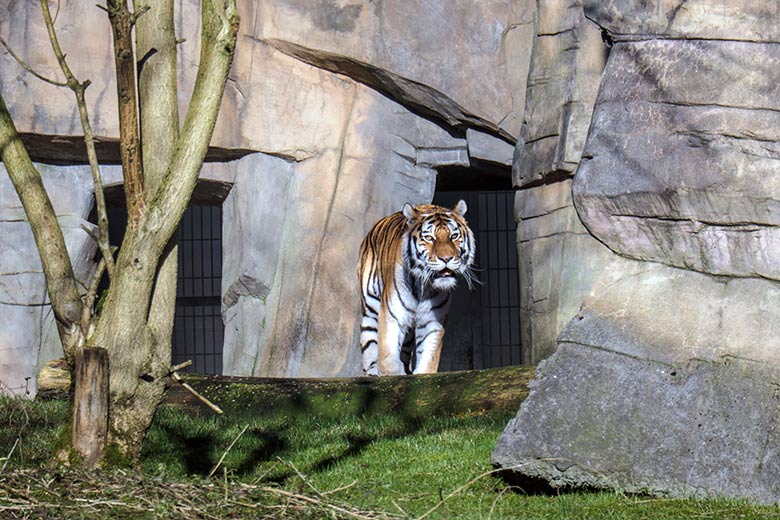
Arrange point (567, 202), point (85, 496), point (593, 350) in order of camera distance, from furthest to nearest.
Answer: point (567, 202) < point (593, 350) < point (85, 496)

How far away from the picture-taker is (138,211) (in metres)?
3.81

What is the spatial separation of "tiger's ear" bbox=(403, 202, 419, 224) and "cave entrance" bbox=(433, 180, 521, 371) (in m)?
2.93

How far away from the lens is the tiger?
8.58 metres

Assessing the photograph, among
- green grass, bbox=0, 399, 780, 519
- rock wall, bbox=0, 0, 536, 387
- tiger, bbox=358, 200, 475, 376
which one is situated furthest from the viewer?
rock wall, bbox=0, 0, 536, 387

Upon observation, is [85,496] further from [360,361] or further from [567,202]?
[360,361]

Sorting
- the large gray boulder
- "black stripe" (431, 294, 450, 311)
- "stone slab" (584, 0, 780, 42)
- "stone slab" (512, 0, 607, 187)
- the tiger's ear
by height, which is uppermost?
"stone slab" (512, 0, 607, 187)

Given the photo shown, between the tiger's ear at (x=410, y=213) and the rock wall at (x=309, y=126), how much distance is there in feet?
2.34

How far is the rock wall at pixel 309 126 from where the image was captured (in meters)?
8.88

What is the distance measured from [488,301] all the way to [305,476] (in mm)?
8427

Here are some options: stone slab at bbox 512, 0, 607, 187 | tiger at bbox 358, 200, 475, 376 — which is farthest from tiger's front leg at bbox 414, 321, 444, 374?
stone slab at bbox 512, 0, 607, 187

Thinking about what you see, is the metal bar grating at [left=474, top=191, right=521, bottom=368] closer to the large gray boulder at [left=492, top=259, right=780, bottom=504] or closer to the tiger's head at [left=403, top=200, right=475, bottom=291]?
the tiger's head at [left=403, top=200, right=475, bottom=291]

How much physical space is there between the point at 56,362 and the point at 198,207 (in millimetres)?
5601

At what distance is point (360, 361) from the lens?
30.3 ft

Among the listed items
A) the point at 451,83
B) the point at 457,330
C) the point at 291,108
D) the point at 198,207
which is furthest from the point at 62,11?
the point at 457,330
